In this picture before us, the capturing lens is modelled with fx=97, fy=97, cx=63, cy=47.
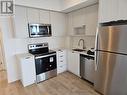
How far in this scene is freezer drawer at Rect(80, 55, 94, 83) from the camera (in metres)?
2.68

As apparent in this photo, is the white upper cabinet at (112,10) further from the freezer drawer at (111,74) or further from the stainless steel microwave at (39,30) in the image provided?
the stainless steel microwave at (39,30)

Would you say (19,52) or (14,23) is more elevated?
(14,23)

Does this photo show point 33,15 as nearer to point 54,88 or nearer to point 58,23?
point 58,23

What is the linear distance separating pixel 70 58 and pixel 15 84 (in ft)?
6.37

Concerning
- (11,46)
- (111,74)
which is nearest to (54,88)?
(111,74)

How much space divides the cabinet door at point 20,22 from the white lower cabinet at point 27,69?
0.67 meters

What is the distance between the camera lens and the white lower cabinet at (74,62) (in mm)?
3186

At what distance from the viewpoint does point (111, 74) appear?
202 centimetres

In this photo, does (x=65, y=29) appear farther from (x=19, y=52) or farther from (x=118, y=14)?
(x=118, y=14)

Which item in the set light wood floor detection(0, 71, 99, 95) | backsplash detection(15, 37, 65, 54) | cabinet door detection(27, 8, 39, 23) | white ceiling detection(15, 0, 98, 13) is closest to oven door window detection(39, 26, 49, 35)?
cabinet door detection(27, 8, 39, 23)

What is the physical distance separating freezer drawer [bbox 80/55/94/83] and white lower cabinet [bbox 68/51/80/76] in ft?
0.53

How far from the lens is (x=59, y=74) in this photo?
3.53 meters

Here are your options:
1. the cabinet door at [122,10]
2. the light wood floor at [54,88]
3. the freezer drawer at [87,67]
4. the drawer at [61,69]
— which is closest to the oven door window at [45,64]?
the drawer at [61,69]

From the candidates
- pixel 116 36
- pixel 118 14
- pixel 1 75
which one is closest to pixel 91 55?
pixel 116 36
